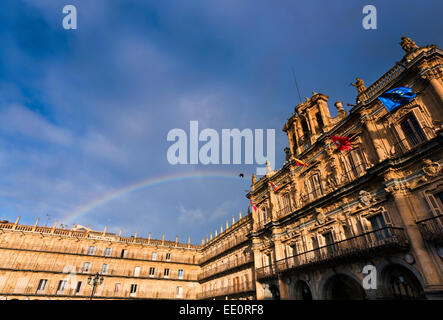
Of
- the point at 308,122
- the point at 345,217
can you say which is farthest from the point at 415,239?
the point at 308,122

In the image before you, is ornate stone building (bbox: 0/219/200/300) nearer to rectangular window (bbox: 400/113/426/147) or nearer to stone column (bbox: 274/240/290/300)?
stone column (bbox: 274/240/290/300)

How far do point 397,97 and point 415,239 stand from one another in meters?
7.79

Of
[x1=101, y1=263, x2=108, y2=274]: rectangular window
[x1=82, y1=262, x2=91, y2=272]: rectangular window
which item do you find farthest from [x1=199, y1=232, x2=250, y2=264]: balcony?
[x1=82, y1=262, x2=91, y2=272]: rectangular window

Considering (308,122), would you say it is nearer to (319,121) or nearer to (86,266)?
(319,121)

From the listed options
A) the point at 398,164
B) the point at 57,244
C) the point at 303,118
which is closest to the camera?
the point at 398,164

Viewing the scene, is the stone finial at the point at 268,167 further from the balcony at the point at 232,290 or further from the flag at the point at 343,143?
the balcony at the point at 232,290

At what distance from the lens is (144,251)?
4181cm

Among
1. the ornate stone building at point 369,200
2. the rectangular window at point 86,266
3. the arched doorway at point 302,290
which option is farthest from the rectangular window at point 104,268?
the arched doorway at point 302,290
